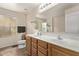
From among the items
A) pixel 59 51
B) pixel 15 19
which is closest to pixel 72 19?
pixel 59 51

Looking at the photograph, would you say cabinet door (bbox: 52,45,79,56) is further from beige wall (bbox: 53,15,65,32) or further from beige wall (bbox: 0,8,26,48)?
beige wall (bbox: 0,8,26,48)

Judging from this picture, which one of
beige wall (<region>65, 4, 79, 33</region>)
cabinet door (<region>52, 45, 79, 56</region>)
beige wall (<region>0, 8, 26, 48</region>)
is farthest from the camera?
beige wall (<region>0, 8, 26, 48</region>)

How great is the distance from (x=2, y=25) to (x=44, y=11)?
3.29 ft

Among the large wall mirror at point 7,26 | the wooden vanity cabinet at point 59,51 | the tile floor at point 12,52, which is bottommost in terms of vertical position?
the tile floor at point 12,52

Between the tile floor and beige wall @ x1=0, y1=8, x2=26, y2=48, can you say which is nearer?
the tile floor

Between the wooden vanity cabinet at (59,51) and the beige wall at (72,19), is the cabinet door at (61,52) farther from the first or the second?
the beige wall at (72,19)

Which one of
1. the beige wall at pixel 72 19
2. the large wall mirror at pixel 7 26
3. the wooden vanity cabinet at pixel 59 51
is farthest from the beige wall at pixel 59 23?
the large wall mirror at pixel 7 26

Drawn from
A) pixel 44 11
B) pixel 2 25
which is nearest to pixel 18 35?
pixel 2 25

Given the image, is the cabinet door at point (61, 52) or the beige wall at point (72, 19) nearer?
the cabinet door at point (61, 52)

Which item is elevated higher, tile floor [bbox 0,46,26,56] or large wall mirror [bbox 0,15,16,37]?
large wall mirror [bbox 0,15,16,37]

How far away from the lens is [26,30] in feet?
6.90

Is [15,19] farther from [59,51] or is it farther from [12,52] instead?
[59,51]

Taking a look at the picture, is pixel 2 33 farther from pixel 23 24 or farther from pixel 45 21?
pixel 45 21

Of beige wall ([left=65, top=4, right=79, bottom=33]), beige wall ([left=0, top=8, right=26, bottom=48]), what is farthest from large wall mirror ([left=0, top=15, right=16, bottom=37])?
beige wall ([left=65, top=4, right=79, bottom=33])
